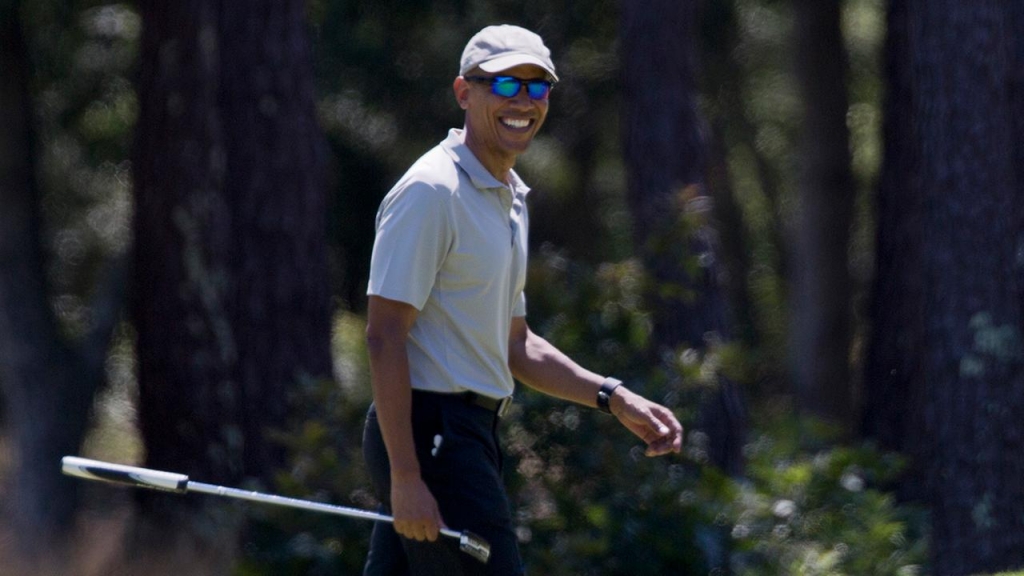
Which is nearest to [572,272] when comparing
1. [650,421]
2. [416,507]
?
[650,421]

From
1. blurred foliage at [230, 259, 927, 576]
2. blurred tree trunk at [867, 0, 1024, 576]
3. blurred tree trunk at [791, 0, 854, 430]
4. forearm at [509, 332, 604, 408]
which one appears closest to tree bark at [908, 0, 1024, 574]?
blurred tree trunk at [867, 0, 1024, 576]

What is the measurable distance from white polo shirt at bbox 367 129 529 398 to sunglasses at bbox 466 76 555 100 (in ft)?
0.56

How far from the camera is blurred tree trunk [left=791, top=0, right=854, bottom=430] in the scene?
1544 cm

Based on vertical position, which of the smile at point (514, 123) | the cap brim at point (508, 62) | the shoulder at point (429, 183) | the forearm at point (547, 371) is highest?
the cap brim at point (508, 62)

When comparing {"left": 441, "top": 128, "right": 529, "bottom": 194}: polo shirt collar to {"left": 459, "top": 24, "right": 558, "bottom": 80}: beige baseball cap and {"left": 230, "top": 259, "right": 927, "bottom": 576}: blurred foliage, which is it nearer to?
{"left": 459, "top": 24, "right": 558, "bottom": 80}: beige baseball cap

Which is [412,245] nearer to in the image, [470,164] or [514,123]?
[470,164]

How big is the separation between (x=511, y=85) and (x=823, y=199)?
11916 millimetres

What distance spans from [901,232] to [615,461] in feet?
9.44

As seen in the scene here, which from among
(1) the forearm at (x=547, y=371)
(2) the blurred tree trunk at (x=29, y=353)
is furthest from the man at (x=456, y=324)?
(2) the blurred tree trunk at (x=29, y=353)

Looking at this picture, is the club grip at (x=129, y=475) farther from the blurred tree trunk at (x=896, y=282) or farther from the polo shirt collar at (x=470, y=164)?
the blurred tree trunk at (x=896, y=282)

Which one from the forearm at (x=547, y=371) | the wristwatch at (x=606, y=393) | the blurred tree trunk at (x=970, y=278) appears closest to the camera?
the wristwatch at (x=606, y=393)

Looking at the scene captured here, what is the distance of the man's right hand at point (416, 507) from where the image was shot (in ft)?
12.5

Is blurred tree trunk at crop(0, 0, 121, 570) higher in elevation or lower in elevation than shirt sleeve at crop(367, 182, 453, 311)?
lower

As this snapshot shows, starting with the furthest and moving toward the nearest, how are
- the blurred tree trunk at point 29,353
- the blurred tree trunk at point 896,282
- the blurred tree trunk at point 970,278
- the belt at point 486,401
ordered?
1. the blurred tree trunk at point 29,353
2. the blurred tree trunk at point 896,282
3. the blurred tree trunk at point 970,278
4. the belt at point 486,401
